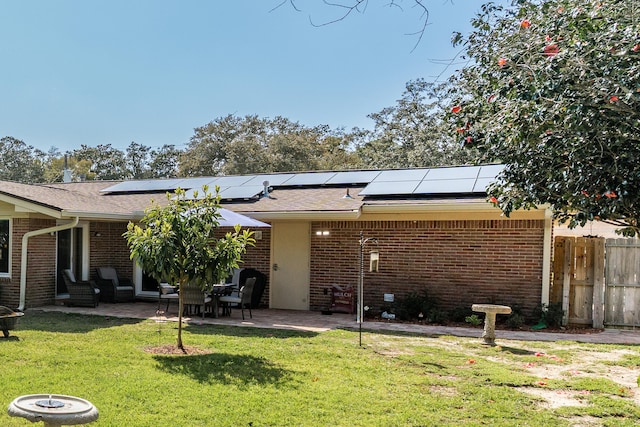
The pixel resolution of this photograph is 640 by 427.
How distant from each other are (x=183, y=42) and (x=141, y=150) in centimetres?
3829

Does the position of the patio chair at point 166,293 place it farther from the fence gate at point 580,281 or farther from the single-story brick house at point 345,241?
the fence gate at point 580,281

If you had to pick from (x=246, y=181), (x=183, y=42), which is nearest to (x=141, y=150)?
(x=246, y=181)

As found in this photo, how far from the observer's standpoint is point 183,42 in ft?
26.8

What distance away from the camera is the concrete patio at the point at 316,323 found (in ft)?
30.5

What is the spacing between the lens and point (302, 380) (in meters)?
6.05

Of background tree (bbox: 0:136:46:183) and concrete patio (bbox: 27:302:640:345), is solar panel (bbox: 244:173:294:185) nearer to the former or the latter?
concrete patio (bbox: 27:302:640:345)

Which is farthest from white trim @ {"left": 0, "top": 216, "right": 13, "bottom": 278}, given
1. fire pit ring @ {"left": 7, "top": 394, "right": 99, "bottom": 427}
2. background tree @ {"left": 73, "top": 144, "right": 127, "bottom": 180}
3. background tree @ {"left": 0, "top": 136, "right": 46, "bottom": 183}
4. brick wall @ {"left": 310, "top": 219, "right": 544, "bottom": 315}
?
background tree @ {"left": 0, "top": 136, "right": 46, "bottom": 183}

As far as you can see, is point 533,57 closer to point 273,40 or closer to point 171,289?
point 273,40

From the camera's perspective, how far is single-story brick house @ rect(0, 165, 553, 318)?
35.3ft

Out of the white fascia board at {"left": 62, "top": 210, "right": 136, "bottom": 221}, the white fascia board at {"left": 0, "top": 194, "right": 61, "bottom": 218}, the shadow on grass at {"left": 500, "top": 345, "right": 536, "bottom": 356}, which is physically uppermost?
the white fascia board at {"left": 0, "top": 194, "right": 61, "bottom": 218}

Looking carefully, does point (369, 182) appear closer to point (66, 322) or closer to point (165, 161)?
point (66, 322)

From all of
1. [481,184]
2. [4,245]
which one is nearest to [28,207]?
[4,245]

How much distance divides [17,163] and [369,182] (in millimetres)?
44793

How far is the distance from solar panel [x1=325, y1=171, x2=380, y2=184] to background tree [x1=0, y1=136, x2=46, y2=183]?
4185 cm
